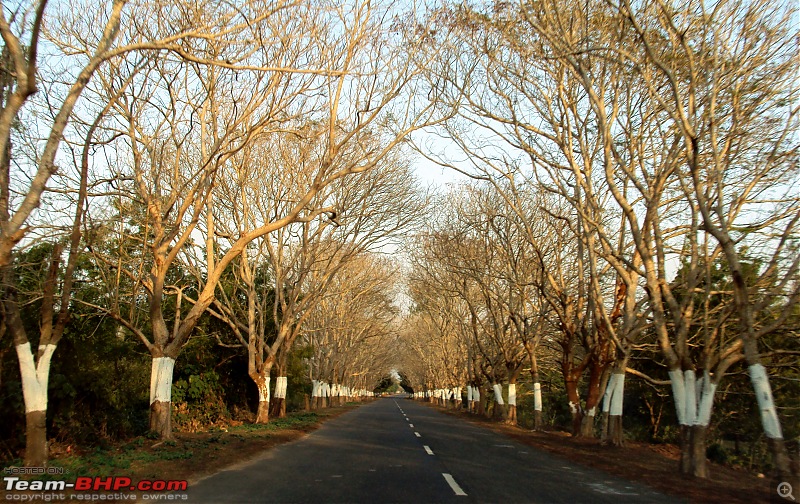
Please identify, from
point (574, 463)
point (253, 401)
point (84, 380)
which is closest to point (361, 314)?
point (253, 401)

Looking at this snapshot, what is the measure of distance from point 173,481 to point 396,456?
6.12 meters

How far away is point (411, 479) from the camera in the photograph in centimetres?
1133

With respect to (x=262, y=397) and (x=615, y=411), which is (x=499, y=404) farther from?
(x=615, y=411)

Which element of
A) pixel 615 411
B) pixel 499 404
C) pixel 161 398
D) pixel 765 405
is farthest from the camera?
pixel 499 404

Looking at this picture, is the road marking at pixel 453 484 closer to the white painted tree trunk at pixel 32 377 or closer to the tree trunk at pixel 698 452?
the tree trunk at pixel 698 452

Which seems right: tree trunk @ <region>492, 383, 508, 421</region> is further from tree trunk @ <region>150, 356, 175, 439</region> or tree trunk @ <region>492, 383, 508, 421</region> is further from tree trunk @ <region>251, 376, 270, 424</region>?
tree trunk @ <region>150, 356, 175, 439</region>

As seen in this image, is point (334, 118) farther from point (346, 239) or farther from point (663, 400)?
point (663, 400)

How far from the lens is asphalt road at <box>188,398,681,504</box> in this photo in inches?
371

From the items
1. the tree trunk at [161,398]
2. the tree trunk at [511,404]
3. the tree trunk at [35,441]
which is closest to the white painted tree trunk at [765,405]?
the tree trunk at [35,441]

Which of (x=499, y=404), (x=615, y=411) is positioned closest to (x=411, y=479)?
(x=615, y=411)

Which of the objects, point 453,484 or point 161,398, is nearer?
point 453,484

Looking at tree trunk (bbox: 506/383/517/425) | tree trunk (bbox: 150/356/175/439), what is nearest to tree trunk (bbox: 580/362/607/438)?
tree trunk (bbox: 506/383/517/425)

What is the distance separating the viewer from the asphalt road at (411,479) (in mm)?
9430

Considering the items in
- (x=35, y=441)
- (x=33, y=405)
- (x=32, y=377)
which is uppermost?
(x=32, y=377)
